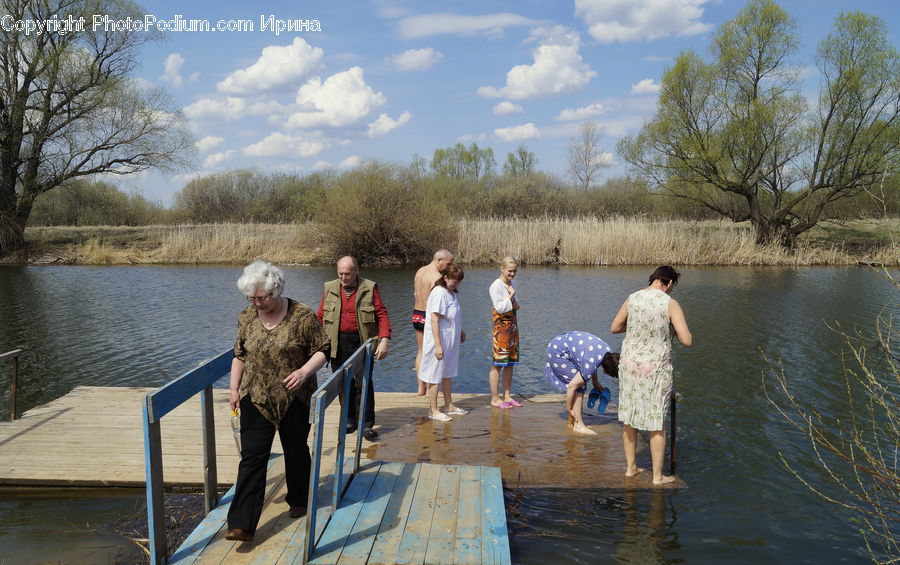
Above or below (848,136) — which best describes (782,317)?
below

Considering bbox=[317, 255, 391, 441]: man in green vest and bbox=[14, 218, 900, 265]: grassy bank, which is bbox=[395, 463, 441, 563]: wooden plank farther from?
bbox=[14, 218, 900, 265]: grassy bank

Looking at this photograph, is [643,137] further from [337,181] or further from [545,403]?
[545,403]

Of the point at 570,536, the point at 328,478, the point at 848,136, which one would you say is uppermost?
the point at 848,136

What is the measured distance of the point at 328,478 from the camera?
16.2ft

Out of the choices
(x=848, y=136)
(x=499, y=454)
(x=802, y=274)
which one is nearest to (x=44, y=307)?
(x=499, y=454)

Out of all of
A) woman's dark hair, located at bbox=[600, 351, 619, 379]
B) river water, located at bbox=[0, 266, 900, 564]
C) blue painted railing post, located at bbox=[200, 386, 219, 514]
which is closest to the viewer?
blue painted railing post, located at bbox=[200, 386, 219, 514]

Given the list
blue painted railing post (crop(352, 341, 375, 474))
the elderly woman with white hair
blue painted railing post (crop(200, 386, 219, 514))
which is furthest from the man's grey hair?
blue painted railing post (crop(352, 341, 375, 474))

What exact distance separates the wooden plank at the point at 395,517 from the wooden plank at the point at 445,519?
183mm

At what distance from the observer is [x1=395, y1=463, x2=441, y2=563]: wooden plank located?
392cm

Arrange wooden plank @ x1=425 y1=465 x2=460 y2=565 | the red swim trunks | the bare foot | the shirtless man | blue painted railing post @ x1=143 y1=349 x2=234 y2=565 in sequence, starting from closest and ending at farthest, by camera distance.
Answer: blue painted railing post @ x1=143 y1=349 x2=234 y2=565, wooden plank @ x1=425 y1=465 x2=460 y2=565, the bare foot, the shirtless man, the red swim trunks

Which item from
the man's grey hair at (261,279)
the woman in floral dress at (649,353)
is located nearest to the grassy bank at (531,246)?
the woman in floral dress at (649,353)

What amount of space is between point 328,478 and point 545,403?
352 centimetres

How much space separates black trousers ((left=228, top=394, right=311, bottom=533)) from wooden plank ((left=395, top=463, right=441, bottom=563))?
0.71 meters

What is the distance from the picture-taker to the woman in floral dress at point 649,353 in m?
5.32
